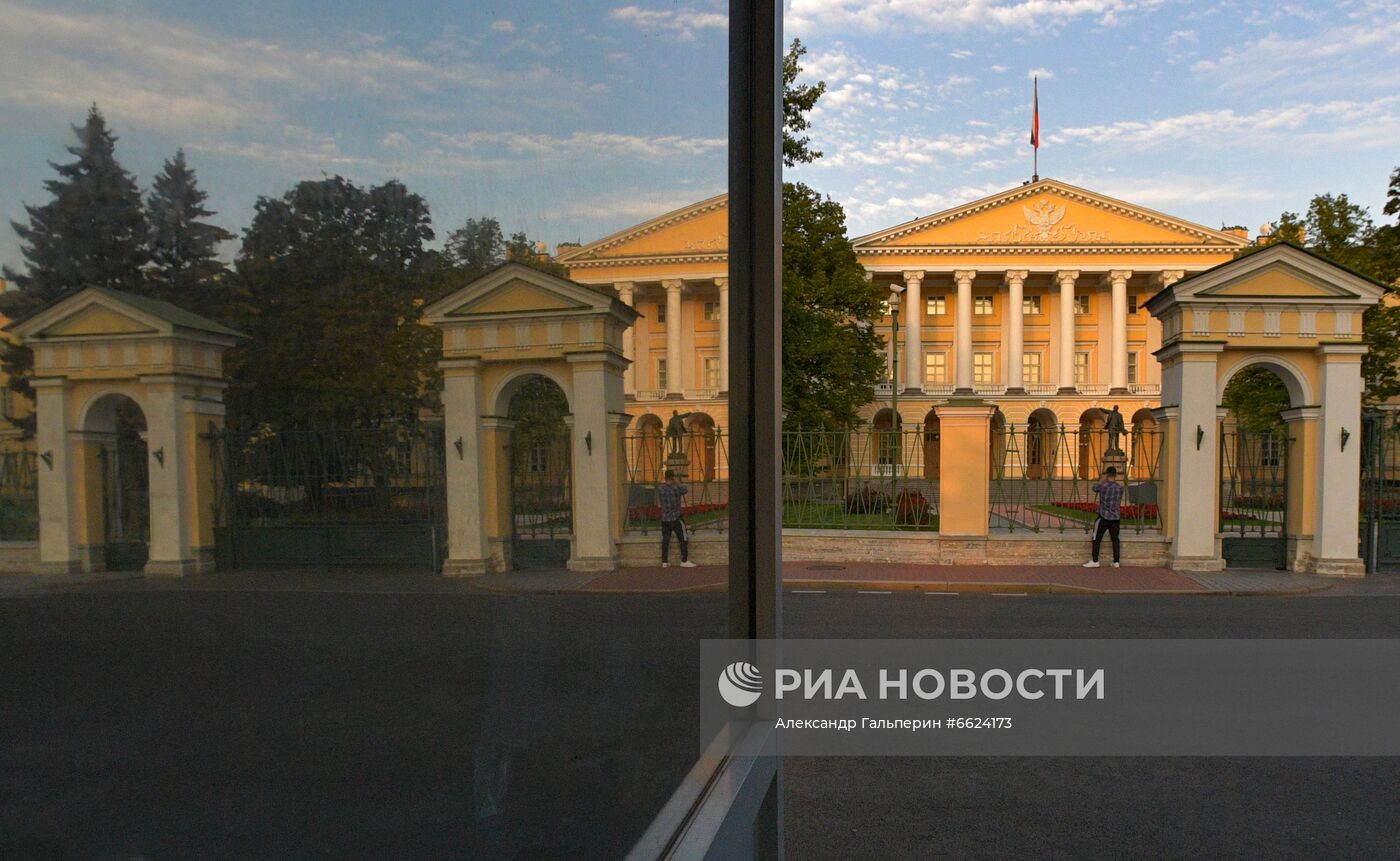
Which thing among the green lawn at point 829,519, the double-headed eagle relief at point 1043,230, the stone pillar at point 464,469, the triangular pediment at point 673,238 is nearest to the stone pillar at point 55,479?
the stone pillar at point 464,469

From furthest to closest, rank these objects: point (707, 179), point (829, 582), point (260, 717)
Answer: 1. point (829, 582)
2. point (707, 179)
3. point (260, 717)

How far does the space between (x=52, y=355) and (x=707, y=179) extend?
107 centimetres

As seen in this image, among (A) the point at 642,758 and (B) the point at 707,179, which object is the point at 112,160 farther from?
(B) the point at 707,179

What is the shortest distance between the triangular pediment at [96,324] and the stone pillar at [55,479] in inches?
0.8

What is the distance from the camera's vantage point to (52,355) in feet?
1.14

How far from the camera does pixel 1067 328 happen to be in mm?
36250

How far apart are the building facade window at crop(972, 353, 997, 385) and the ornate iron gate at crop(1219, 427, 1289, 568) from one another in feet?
86.2

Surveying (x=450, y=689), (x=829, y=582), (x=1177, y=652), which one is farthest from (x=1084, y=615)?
(x=450, y=689)

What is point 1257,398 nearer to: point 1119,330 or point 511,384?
point 1119,330

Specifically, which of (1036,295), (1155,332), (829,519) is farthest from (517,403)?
(1036,295)

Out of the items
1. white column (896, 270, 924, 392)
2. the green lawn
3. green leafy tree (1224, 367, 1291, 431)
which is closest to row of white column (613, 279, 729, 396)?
the green lawn

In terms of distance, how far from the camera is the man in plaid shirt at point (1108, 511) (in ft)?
36.6

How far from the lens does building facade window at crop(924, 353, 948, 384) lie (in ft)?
124

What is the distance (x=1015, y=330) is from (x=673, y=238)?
37765mm
